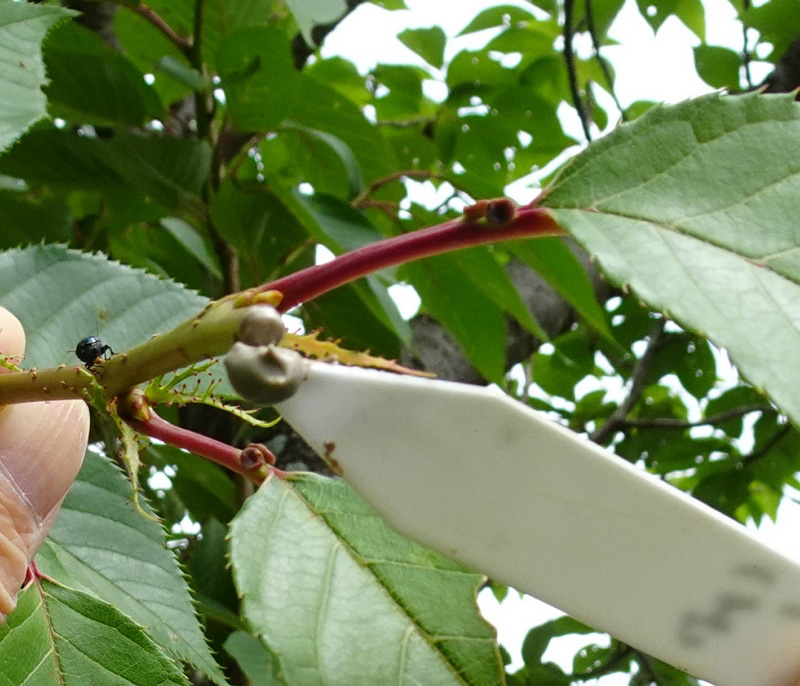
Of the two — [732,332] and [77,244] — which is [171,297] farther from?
[77,244]

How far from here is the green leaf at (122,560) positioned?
437 millimetres

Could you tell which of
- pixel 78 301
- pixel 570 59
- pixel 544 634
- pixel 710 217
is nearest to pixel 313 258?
pixel 570 59

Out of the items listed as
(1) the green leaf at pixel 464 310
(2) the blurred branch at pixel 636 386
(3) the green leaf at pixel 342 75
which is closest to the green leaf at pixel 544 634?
(2) the blurred branch at pixel 636 386

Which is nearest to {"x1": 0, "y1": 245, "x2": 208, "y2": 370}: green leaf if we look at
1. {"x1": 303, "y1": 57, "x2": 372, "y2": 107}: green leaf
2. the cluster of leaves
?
the cluster of leaves

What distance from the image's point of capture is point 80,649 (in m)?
0.36

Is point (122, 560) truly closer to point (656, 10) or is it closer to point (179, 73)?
point (179, 73)

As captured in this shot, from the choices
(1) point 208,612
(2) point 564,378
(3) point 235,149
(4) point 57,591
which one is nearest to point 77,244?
(3) point 235,149

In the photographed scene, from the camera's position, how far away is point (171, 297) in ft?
1.58

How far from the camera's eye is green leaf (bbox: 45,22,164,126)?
0.78 meters

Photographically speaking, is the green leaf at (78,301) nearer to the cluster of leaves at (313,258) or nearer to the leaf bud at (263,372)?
the cluster of leaves at (313,258)

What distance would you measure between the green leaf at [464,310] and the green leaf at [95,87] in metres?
0.33

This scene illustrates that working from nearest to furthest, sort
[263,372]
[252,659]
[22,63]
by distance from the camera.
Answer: [263,372], [22,63], [252,659]

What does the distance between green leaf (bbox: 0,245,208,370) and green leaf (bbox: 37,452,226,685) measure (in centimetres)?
8

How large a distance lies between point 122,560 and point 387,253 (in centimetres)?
30
